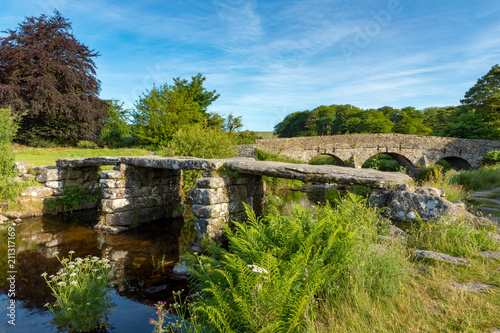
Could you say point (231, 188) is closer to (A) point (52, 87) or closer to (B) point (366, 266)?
(B) point (366, 266)

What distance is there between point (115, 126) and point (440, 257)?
36571mm

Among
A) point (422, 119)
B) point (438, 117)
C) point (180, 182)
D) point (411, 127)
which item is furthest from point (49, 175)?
point (422, 119)

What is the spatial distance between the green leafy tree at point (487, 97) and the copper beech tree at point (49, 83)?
4368 centimetres

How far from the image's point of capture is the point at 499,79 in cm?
3666

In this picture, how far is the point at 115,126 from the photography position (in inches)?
1331

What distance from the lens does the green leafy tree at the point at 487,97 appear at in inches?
1314

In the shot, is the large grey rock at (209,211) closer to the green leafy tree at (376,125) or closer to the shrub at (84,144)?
the shrub at (84,144)

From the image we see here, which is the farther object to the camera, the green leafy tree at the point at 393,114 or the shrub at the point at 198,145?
the green leafy tree at the point at 393,114

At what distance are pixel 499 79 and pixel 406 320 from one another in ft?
162

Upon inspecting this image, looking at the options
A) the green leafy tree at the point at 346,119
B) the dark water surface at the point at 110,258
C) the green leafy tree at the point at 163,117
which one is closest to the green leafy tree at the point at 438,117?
the green leafy tree at the point at 346,119

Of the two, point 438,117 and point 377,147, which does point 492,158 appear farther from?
point 438,117

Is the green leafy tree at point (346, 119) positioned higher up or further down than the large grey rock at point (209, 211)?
higher up

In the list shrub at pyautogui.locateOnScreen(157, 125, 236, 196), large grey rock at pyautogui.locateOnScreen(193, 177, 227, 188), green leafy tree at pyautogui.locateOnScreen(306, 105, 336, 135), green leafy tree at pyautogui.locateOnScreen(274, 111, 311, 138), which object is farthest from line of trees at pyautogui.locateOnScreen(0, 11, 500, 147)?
green leafy tree at pyautogui.locateOnScreen(274, 111, 311, 138)

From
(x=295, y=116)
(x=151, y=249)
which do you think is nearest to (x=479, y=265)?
(x=151, y=249)
